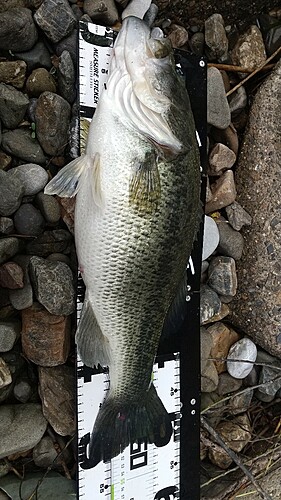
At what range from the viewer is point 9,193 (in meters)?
2.12

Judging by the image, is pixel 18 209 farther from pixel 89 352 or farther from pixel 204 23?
pixel 204 23

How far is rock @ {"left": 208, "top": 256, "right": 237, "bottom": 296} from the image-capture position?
261cm

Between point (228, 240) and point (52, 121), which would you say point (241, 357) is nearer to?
point (228, 240)

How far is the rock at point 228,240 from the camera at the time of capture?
2.66 meters

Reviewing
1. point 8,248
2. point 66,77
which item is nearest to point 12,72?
point 66,77

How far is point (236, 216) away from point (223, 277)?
292mm

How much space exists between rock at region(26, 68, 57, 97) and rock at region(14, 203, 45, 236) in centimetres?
44

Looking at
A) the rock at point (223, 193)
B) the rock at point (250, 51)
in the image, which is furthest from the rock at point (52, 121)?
the rock at point (250, 51)

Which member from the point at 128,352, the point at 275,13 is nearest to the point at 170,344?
the point at 128,352

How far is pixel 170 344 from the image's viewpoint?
249 centimetres

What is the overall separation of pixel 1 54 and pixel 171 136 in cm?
83

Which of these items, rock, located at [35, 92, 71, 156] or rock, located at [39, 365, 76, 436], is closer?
rock, located at [35, 92, 71, 156]

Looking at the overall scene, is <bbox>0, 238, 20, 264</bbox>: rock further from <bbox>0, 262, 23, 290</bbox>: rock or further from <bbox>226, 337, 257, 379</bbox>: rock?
<bbox>226, 337, 257, 379</bbox>: rock

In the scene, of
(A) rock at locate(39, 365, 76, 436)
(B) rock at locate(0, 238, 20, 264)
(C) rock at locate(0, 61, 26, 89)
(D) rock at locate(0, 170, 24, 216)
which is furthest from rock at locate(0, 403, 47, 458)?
(C) rock at locate(0, 61, 26, 89)
